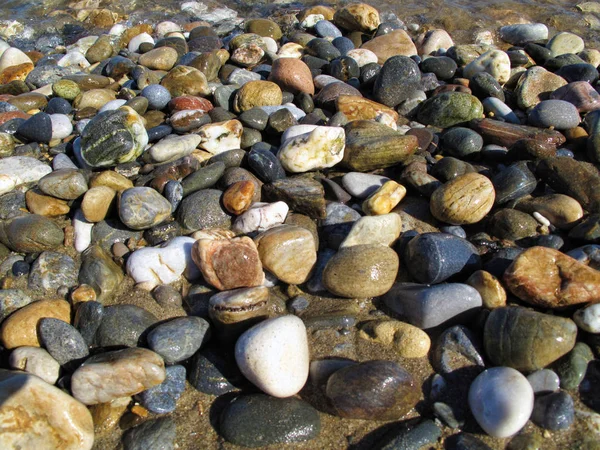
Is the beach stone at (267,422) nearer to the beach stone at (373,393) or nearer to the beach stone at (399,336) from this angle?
the beach stone at (373,393)

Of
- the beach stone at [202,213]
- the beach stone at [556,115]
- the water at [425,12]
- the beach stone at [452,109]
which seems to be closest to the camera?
the beach stone at [202,213]

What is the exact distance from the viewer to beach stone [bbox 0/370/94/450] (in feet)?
6.73

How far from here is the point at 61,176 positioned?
3.36m

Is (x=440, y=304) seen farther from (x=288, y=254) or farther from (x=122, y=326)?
(x=122, y=326)

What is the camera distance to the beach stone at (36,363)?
240 cm

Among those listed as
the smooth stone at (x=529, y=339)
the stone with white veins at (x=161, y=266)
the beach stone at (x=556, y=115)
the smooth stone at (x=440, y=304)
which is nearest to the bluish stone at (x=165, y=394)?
the stone with white veins at (x=161, y=266)

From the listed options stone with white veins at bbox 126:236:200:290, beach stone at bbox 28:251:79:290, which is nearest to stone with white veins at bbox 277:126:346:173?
stone with white veins at bbox 126:236:200:290

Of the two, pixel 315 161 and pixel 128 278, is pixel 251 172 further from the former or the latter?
pixel 128 278

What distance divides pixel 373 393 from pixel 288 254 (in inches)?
39.0

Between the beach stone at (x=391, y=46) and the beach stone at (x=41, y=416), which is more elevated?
the beach stone at (x=391, y=46)

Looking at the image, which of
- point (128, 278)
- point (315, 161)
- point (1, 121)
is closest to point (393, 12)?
point (315, 161)

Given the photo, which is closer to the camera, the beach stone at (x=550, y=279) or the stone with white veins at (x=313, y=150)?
the beach stone at (x=550, y=279)

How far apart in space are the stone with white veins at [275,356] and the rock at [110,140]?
6.34 ft

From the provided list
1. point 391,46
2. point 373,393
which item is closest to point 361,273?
point 373,393
